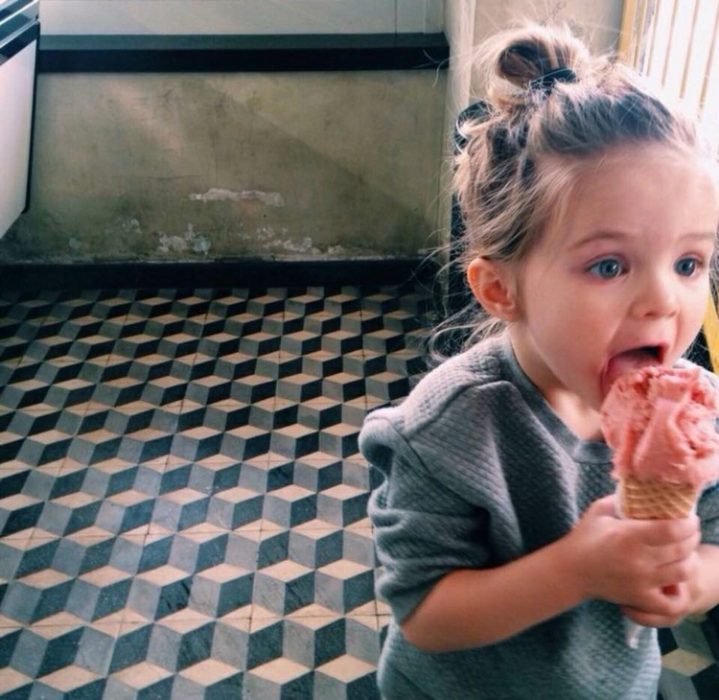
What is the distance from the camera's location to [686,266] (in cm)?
76

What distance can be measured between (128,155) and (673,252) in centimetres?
327

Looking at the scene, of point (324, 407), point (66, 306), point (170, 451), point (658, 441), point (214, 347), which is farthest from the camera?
point (66, 306)

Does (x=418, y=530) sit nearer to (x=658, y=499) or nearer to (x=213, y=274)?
(x=658, y=499)

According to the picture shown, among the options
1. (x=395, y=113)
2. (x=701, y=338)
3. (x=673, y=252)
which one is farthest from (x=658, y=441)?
(x=395, y=113)

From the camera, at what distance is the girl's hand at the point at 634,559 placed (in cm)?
70

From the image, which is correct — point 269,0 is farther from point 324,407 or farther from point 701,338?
point 701,338

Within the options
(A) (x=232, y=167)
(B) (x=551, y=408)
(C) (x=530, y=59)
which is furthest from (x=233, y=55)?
(B) (x=551, y=408)

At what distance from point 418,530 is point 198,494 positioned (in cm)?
205

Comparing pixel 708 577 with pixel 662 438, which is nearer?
pixel 662 438

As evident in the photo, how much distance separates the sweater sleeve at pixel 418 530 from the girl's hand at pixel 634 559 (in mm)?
109

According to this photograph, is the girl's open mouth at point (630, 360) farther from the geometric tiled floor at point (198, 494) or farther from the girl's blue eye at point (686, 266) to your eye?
the geometric tiled floor at point (198, 494)

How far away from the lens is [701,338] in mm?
1990

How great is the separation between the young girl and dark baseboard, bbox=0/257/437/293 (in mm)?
2977

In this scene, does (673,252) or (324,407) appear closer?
(673,252)
